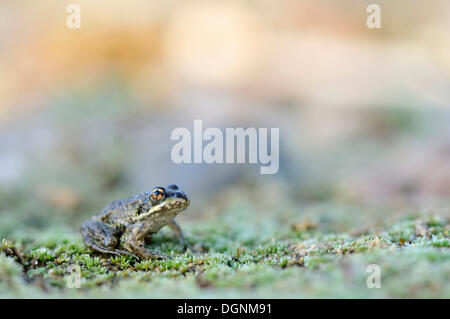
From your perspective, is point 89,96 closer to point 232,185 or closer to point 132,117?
point 132,117

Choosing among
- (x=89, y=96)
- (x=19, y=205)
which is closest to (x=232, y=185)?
(x=19, y=205)

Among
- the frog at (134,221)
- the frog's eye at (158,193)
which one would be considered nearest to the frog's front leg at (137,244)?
the frog at (134,221)

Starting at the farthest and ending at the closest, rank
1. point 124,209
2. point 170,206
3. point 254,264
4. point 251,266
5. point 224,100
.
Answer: point 224,100, point 124,209, point 170,206, point 254,264, point 251,266

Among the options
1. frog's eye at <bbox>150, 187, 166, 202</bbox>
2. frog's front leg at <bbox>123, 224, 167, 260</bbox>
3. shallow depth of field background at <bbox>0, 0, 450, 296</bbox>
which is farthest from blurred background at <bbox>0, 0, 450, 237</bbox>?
frog's eye at <bbox>150, 187, 166, 202</bbox>

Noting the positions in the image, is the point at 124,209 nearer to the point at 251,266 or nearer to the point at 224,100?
the point at 251,266

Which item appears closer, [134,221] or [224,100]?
[134,221]

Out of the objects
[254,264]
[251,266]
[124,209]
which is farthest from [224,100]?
[251,266]
